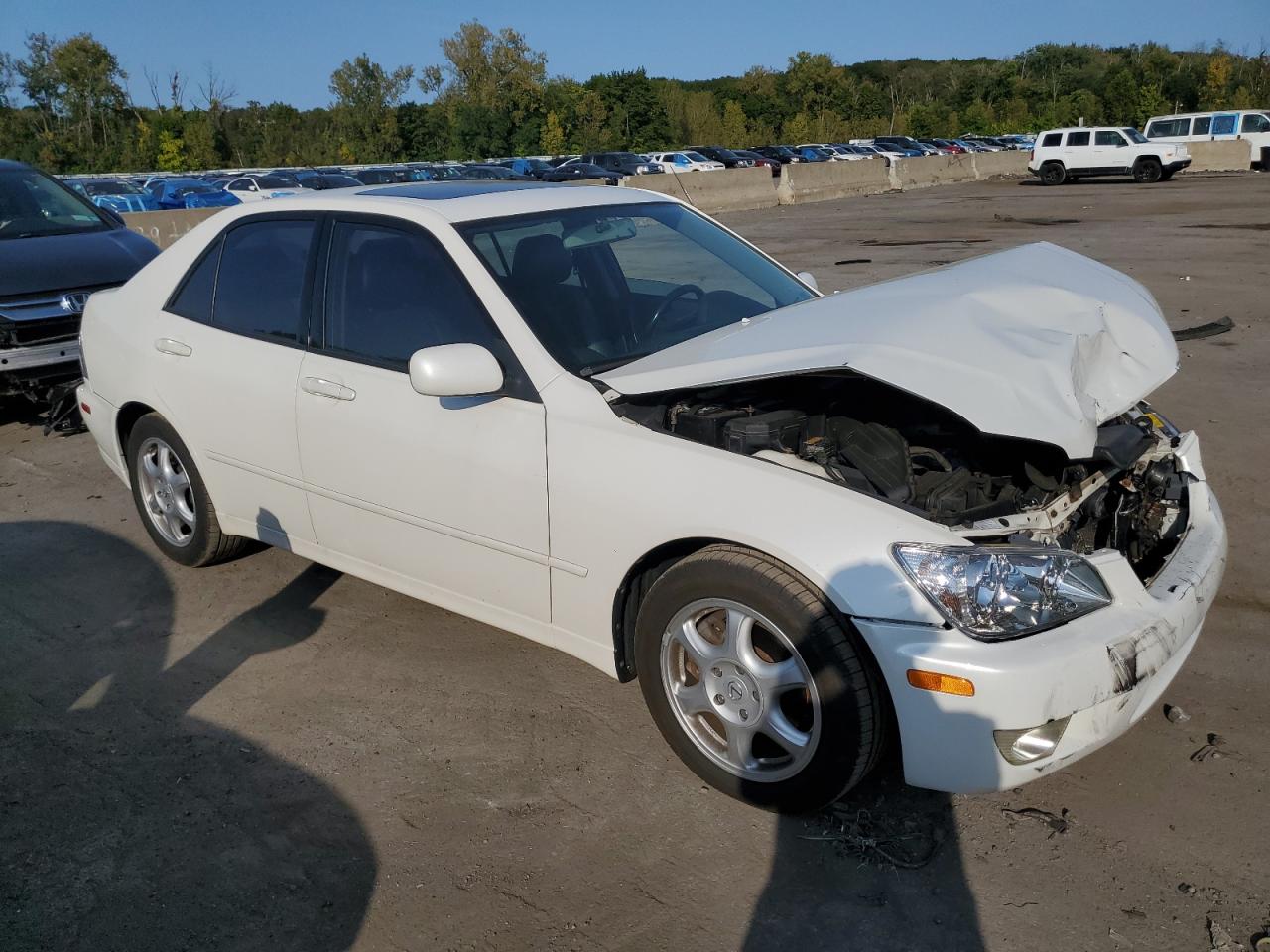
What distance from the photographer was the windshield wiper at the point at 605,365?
340 cm

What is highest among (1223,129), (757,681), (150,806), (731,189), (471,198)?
(1223,129)

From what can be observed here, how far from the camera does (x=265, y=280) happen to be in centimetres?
426

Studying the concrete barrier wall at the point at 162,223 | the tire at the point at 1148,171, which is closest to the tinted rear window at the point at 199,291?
the concrete barrier wall at the point at 162,223

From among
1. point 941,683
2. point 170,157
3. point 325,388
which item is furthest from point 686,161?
point 941,683

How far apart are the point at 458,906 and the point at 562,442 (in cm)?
136

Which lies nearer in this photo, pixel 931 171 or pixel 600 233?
pixel 600 233

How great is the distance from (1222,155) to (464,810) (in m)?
39.4

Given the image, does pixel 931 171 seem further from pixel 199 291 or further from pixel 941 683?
pixel 941 683

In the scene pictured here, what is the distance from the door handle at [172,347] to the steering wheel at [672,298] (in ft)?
6.65

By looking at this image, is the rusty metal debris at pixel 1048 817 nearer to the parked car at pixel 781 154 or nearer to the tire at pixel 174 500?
the tire at pixel 174 500

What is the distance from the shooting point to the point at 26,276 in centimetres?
743

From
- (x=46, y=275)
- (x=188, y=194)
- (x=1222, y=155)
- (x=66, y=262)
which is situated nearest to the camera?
(x=46, y=275)

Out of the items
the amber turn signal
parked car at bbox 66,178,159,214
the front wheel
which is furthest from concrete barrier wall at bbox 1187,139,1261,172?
the amber turn signal

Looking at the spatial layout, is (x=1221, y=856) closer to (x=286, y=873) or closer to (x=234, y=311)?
(x=286, y=873)
